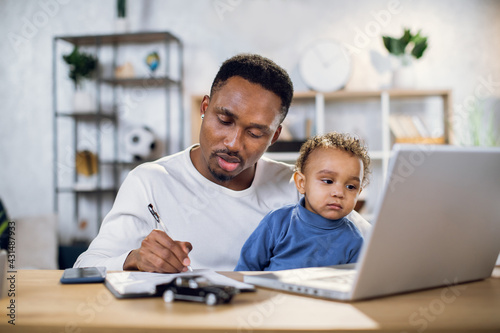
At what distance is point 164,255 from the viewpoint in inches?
41.0

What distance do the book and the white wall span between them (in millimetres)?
3193

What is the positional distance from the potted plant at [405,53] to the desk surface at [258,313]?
3042 millimetres

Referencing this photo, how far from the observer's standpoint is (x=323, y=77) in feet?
12.5

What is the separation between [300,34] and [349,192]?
2.88 meters

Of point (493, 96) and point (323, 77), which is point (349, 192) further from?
point (493, 96)

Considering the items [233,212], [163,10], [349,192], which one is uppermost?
[163,10]

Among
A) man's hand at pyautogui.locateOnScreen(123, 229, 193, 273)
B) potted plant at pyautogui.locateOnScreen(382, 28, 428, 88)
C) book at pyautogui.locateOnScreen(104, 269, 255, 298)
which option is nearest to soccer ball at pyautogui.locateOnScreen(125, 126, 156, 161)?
potted plant at pyautogui.locateOnScreen(382, 28, 428, 88)

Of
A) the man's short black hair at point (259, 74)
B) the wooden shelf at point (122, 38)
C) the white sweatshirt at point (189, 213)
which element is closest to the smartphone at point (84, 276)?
the white sweatshirt at point (189, 213)

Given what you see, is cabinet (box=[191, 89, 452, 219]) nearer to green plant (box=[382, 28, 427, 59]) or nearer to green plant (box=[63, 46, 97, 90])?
green plant (box=[382, 28, 427, 59])

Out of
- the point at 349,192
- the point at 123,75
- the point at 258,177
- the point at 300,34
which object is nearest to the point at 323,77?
the point at 300,34

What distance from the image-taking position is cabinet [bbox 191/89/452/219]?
3705 mm

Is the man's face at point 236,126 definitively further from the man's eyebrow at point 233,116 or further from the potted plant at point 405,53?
the potted plant at point 405,53

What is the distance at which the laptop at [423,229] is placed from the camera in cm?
69

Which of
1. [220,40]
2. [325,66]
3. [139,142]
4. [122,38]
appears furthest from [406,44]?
[122,38]
